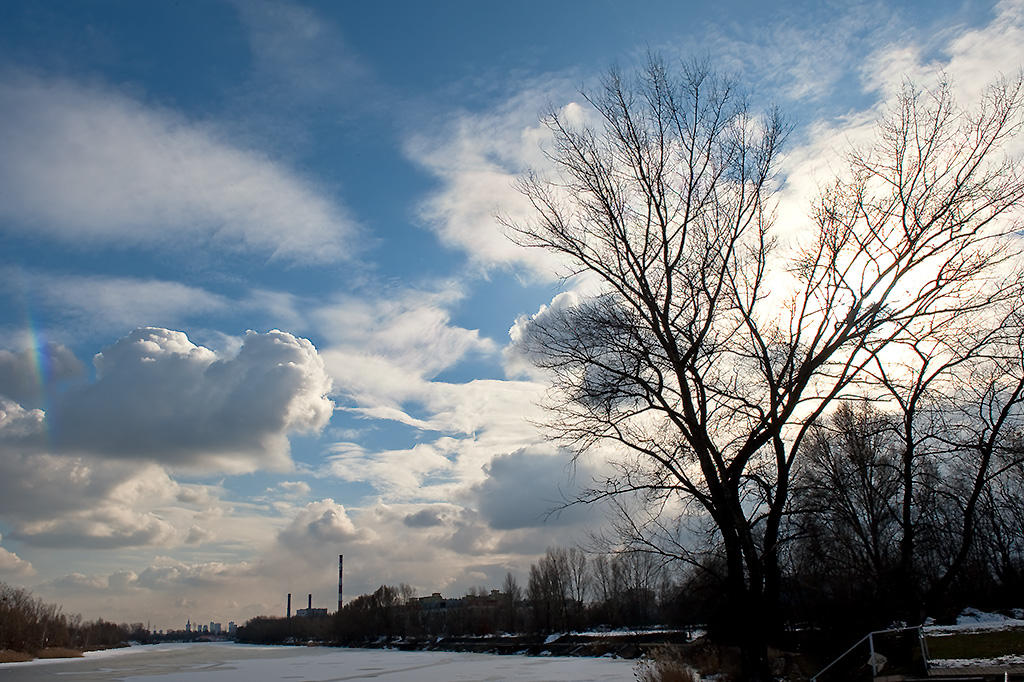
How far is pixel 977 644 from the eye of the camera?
1809 centimetres

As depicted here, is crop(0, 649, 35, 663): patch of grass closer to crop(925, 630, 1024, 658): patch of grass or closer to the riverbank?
the riverbank

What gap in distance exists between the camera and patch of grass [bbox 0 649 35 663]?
221 ft

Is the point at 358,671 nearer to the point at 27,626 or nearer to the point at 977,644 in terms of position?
the point at 977,644

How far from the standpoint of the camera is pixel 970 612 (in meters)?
30.0

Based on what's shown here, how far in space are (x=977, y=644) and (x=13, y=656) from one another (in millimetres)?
82542

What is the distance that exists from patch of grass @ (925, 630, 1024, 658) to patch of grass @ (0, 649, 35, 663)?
77.2m

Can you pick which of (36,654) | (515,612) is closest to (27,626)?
(36,654)

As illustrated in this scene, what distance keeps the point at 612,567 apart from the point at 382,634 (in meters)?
46.3

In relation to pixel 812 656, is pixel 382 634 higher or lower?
lower

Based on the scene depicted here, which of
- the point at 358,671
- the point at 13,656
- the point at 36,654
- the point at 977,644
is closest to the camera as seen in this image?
the point at 977,644

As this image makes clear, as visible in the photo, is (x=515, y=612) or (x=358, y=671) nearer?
(x=358, y=671)

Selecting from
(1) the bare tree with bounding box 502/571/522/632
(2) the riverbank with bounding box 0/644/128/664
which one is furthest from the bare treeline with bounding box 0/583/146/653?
(1) the bare tree with bounding box 502/571/522/632

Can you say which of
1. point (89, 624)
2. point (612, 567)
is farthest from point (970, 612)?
point (89, 624)

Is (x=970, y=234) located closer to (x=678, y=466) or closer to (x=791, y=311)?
(x=791, y=311)
